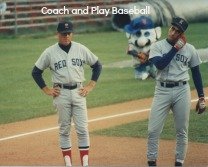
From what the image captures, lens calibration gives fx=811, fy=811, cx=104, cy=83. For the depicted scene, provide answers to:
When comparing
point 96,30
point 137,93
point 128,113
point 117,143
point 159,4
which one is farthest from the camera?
point 96,30

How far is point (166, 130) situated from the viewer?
437 inches

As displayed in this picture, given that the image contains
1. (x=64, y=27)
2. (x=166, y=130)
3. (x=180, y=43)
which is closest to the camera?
(x=180, y=43)

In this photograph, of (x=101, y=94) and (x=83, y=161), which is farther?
(x=101, y=94)

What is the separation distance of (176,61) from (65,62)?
121 centimetres

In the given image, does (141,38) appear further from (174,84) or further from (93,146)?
(174,84)

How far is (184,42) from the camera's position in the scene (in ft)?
27.3

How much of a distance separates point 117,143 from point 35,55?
9996 millimetres

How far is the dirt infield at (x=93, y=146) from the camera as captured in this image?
930cm

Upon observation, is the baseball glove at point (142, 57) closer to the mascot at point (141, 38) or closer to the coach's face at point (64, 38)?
the mascot at point (141, 38)

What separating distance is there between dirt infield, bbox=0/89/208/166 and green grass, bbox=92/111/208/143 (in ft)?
0.80

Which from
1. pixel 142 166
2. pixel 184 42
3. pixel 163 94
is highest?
pixel 184 42

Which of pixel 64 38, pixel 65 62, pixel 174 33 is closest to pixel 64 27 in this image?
pixel 64 38

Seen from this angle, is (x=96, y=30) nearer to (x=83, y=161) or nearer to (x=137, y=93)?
(x=137, y=93)

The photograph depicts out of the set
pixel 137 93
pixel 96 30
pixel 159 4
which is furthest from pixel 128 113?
pixel 96 30
